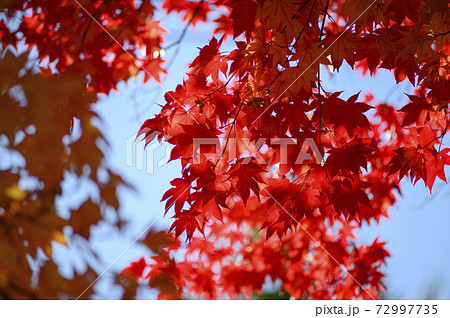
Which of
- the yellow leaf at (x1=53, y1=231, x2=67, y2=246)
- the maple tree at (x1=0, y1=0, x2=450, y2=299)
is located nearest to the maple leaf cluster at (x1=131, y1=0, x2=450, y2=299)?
the maple tree at (x1=0, y1=0, x2=450, y2=299)

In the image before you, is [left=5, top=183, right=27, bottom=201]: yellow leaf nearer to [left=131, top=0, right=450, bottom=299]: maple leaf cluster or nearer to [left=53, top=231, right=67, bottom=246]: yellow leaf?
[left=53, top=231, right=67, bottom=246]: yellow leaf

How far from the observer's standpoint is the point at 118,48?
6.37 ft

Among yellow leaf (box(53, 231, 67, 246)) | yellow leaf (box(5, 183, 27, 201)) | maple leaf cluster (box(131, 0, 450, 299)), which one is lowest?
yellow leaf (box(53, 231, 67, 246))

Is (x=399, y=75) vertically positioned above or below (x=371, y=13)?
below

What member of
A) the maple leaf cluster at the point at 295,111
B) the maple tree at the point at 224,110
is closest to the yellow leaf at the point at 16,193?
the maple tree at the point at 224,110

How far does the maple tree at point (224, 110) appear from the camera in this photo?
1139 mm

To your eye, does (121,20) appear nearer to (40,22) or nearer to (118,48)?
(118,48)

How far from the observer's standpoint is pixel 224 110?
60.1 inches

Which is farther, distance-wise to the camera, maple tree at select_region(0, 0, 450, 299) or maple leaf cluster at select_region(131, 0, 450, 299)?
maple leaf cluster at select_region(131, 0, 450, 299)

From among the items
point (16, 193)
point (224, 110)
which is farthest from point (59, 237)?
point (224, 110)

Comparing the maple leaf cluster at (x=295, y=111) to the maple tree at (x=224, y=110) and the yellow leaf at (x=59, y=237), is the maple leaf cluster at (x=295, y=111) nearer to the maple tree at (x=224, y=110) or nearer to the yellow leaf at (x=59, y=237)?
the maple tree at (x=224, y=110)

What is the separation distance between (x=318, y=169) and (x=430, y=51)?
604mm

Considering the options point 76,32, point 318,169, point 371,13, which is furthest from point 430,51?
point 76,32

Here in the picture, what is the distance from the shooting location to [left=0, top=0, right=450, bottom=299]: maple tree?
3.74ft
